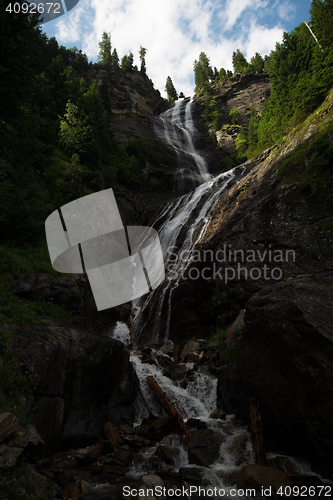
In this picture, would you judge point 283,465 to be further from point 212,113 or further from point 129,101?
point 129,101

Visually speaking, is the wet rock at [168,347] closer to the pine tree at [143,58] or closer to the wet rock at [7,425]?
the wet rock at [7,425]

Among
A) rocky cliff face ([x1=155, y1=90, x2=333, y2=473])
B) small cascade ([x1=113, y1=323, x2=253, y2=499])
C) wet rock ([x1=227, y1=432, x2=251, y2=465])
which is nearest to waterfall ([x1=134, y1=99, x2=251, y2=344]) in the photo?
rocky cliff face ([x1=155, y1=90, x2=333, y2=473])

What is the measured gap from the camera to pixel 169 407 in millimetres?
8031

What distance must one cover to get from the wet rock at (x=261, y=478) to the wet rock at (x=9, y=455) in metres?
4.23

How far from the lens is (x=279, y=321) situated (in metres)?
6.14

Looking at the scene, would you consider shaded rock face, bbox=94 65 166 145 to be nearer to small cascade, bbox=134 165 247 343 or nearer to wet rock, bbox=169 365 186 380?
small cascade, bbox=134 165 247 343

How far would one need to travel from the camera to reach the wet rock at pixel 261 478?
15.6 ft

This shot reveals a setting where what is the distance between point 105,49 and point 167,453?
322ft

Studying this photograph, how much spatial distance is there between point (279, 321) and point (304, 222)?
26.2 feet

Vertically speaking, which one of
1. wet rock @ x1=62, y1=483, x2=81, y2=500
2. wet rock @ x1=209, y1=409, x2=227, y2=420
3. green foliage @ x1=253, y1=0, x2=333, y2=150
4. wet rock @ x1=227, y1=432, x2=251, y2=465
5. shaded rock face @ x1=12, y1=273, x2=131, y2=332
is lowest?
wet rock @ x1=209, y1=409, x2=227, y2=420

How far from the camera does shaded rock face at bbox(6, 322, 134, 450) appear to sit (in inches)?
232

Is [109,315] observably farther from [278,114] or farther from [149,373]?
[278,114]

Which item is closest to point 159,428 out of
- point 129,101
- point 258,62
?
point 129,101

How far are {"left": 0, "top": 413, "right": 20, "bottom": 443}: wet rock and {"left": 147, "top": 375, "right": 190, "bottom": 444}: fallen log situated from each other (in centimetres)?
454
